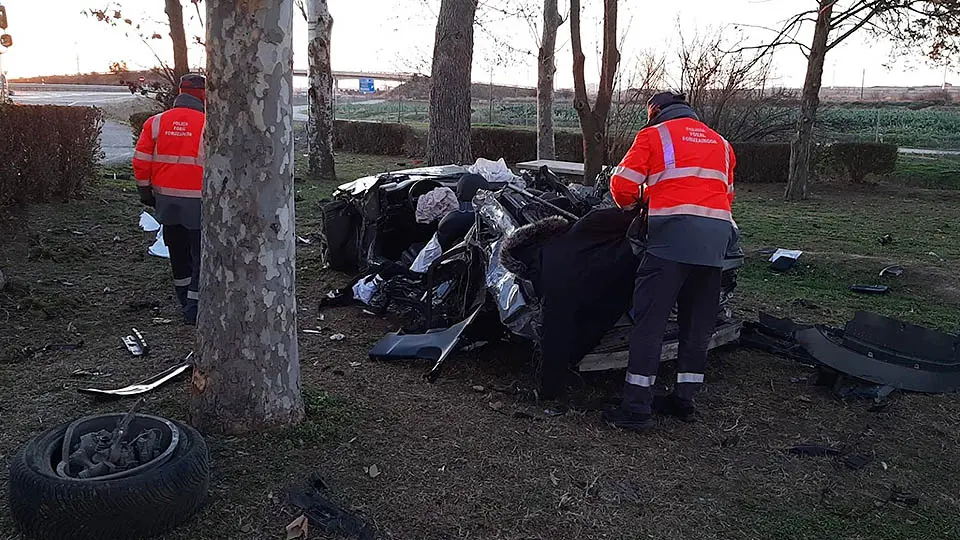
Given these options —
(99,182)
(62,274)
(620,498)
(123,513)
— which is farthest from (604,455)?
(99,182)

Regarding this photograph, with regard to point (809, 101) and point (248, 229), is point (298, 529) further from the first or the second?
Result: point (809, 101)

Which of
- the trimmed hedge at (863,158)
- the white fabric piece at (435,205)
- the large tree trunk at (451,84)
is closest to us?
the white fabric piece at (435,205)

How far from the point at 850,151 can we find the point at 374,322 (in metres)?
15.7

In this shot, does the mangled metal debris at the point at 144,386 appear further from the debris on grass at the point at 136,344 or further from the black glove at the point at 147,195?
the black glove at the point at 147,195

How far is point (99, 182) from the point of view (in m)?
11.5

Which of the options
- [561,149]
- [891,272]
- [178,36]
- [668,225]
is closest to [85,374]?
[668,225]

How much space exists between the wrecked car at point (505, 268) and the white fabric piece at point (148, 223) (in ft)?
10.9

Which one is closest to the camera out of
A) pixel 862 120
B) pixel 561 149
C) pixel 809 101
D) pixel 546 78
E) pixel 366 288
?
pixel 366 288

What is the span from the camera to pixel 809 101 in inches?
587

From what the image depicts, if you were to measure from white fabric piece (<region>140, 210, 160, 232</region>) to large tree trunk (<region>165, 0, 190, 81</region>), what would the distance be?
207 inches

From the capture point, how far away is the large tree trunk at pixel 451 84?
11.0 m

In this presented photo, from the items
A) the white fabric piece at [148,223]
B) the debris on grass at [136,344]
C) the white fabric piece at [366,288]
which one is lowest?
the debris on grass at [136,344]

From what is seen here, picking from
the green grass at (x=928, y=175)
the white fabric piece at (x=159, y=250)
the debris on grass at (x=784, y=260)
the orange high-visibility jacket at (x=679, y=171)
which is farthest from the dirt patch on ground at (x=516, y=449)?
the green grass at (x=928, y=175)

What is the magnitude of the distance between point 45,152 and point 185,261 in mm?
4787
